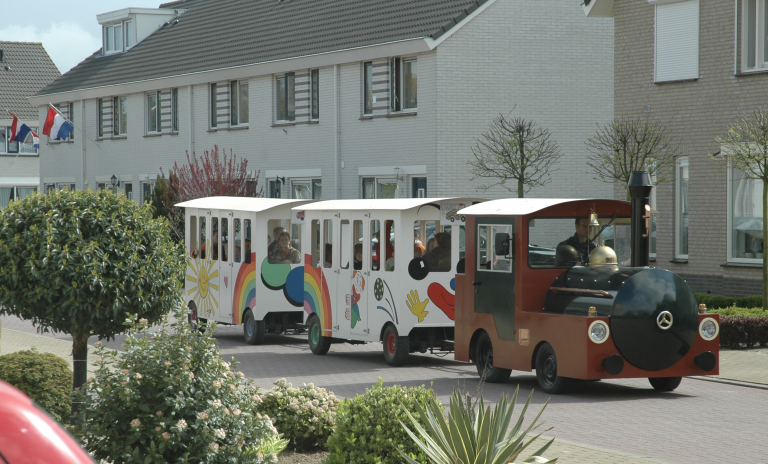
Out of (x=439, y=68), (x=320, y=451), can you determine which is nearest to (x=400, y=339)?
(x=320, y=451)

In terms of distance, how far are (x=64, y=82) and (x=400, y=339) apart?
115 ft

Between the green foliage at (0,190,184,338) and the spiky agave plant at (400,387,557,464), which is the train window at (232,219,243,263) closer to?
the green foliage at (0,190,184,338)

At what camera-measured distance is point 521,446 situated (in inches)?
247

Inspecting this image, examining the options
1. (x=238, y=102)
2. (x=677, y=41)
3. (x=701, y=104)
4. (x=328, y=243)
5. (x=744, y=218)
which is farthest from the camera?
(x=238, y=102)

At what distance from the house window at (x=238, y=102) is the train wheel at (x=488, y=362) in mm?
22673

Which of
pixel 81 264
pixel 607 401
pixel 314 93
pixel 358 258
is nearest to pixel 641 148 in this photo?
pixel 358 258

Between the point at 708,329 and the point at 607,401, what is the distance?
153 cm

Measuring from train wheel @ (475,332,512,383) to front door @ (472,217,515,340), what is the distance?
0.42m

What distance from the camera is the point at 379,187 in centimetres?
2997

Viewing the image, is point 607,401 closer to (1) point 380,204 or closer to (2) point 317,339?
(1) point 380,204

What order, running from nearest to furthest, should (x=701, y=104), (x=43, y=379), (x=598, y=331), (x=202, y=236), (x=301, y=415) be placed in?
(x=301, y=415) < (x=43, y=379) < (x=598, y=331) < (x=202, y=236) < (x=701, y=104)

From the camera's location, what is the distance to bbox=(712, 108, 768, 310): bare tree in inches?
744

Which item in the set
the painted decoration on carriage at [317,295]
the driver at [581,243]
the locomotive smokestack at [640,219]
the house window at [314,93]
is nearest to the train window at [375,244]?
the painted decoration on carriage at [317,295]

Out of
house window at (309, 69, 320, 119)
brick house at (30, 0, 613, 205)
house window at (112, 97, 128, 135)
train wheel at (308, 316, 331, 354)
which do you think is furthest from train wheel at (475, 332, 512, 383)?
house window at (112, 97, 128, 135)
